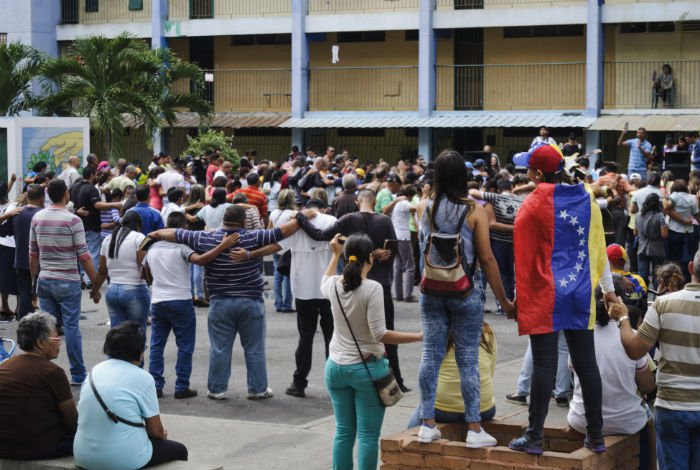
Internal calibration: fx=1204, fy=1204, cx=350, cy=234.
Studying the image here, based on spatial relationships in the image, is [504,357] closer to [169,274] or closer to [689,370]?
[169,274]

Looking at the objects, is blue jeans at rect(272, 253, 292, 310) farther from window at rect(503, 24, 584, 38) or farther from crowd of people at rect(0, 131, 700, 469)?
window at rect(503, 24, 584, 38)

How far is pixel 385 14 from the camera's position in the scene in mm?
35625

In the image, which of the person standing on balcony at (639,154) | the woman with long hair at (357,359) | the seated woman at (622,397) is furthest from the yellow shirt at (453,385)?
the person standing on balcony at (639,154)

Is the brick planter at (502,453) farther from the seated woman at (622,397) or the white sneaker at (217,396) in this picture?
the white sneaker at (217,396)

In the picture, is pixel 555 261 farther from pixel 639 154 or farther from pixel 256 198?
pixel 639 154

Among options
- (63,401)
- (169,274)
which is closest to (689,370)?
(63,401)

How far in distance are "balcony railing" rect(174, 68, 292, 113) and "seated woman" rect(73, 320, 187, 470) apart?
3116 centimetres

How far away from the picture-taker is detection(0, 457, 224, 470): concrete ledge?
752 centimetres

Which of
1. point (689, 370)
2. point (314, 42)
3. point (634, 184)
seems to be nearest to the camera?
point (689, 370)

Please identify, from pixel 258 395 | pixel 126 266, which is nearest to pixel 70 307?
pixel 126 266

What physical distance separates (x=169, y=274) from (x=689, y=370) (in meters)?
5.90

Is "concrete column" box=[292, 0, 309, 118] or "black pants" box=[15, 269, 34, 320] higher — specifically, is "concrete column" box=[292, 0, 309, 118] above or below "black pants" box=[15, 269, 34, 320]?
above

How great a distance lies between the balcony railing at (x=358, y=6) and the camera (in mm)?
35906

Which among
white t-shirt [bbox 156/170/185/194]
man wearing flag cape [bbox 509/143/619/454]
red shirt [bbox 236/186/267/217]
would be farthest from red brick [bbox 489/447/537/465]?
white t-shirt [bbox 156/170/185/194]
